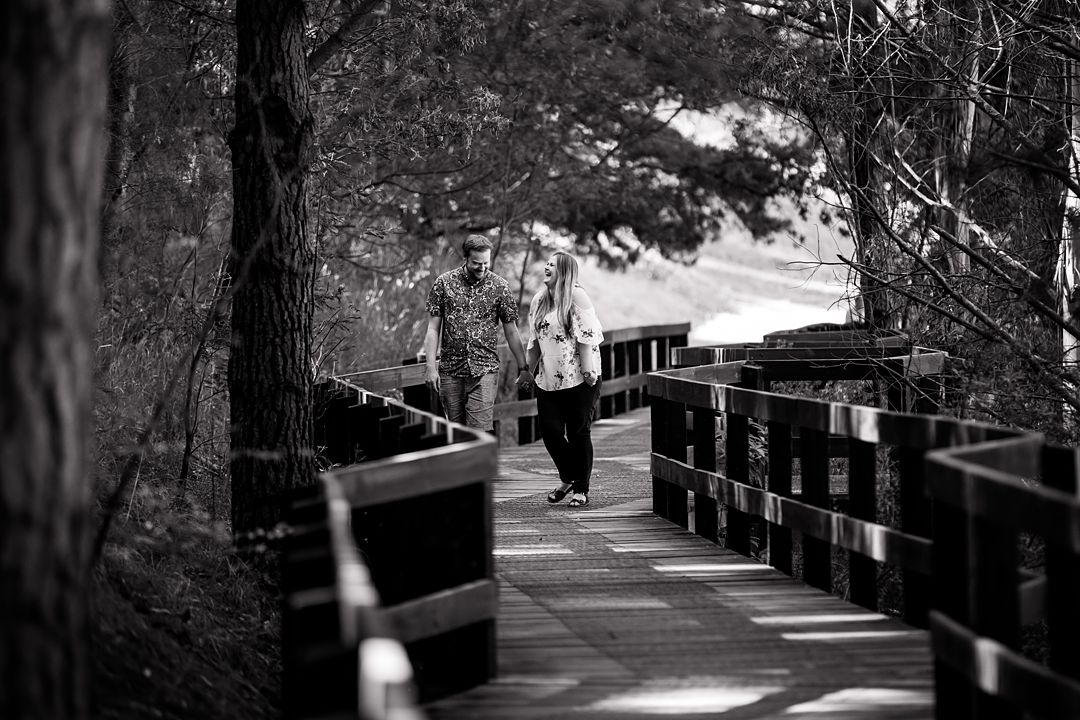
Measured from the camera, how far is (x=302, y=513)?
5.15 meters

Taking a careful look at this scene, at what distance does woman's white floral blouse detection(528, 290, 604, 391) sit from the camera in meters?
9.84

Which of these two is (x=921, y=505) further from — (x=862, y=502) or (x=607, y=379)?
(x=607, y=379)

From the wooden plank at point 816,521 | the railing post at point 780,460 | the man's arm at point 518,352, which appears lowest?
the wooden plank at point 816,521

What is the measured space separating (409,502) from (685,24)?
11.9 metres

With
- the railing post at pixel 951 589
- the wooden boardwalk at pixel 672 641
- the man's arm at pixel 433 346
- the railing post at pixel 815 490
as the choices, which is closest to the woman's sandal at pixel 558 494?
the wooden boardwalk at pixel 672 641

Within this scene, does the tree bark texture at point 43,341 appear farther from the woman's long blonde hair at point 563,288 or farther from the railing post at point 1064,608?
the woman's long blonde hair at point 563,288

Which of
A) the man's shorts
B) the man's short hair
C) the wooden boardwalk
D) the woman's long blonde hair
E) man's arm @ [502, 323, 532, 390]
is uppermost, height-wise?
the man's short hair

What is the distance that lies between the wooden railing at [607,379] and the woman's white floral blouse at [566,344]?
1.97 m

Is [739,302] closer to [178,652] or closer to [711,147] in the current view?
[711,147]

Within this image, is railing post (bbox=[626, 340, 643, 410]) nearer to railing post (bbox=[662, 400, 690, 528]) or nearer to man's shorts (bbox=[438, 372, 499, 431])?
man's shorts (bbox=[438, 372, 499, 431])

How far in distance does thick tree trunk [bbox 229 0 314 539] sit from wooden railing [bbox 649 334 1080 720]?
100 inches

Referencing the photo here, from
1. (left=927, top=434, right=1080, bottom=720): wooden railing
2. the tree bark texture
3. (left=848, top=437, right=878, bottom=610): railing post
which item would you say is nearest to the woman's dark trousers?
Result: (left=848, top=437, right=878, bottom=610): railing post

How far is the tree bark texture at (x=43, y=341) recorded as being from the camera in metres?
3.22

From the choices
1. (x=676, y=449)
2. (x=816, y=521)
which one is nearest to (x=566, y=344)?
(x=676, y=449)
